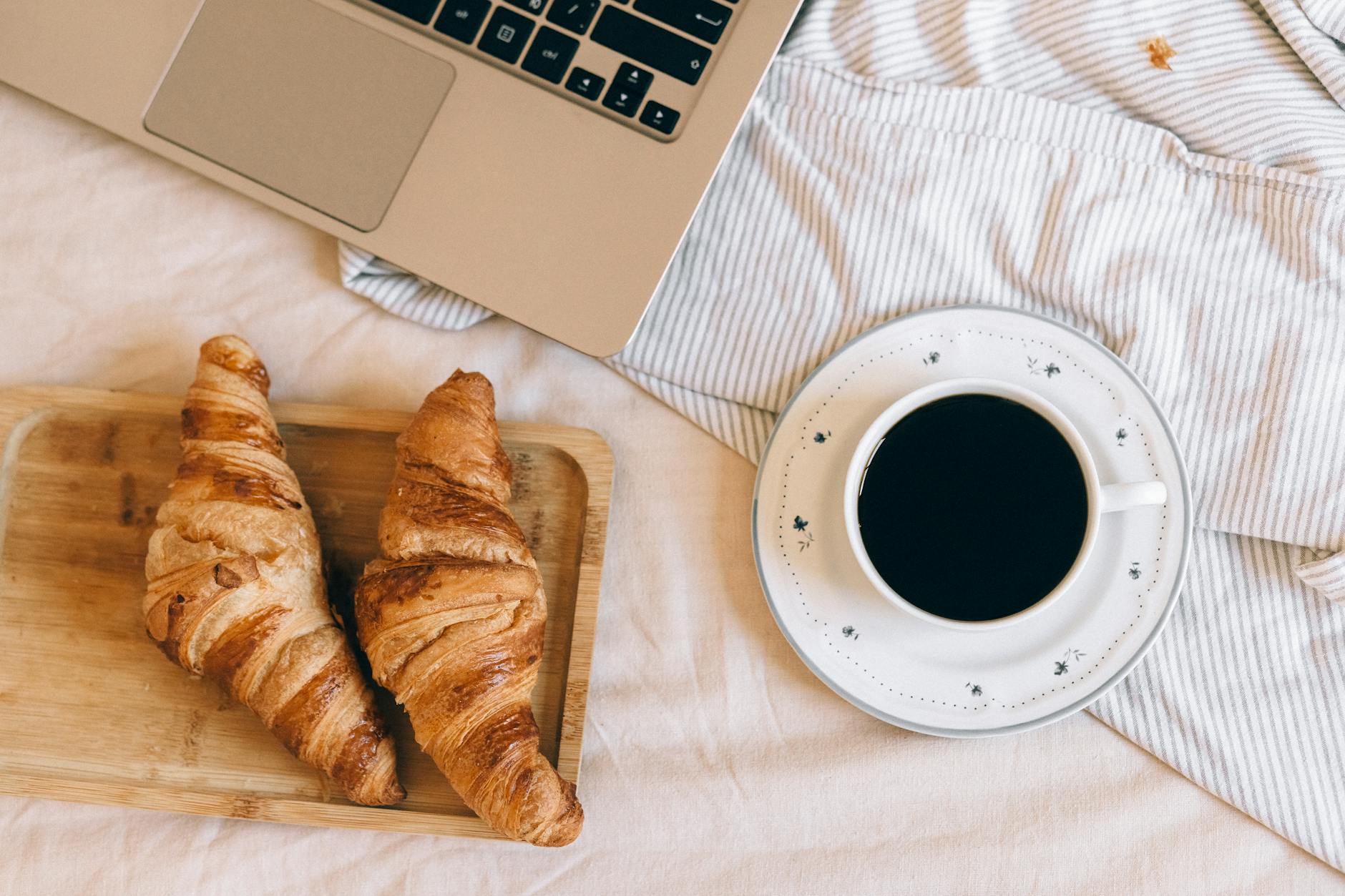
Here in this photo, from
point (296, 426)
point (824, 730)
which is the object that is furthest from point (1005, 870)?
point (296, 426)

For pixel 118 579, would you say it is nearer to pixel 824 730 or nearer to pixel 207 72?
pixel 207 72

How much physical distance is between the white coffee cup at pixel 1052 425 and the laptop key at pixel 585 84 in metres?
0.37

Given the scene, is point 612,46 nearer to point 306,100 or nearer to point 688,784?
point 306,100

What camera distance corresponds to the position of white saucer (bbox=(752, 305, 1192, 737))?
779 millimetres

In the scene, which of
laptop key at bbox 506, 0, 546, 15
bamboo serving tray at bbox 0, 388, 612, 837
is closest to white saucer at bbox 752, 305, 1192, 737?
bamboo serving tray at bbox 0, 388, 612, 837

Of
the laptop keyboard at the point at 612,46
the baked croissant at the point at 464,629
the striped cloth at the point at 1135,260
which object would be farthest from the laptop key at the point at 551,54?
the baked croissant at the point at 464,629

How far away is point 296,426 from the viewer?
87cm

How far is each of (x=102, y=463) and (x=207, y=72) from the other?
0.36m

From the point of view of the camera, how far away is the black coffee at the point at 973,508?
0.70m

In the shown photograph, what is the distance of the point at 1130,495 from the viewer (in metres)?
0.70

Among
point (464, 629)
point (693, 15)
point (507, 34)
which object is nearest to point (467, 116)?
point (507, 34)

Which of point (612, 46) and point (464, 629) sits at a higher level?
point (612, 46)

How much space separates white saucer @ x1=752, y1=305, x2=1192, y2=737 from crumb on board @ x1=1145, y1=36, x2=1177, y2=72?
28 cm

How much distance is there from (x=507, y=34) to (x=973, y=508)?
1.80 feet
